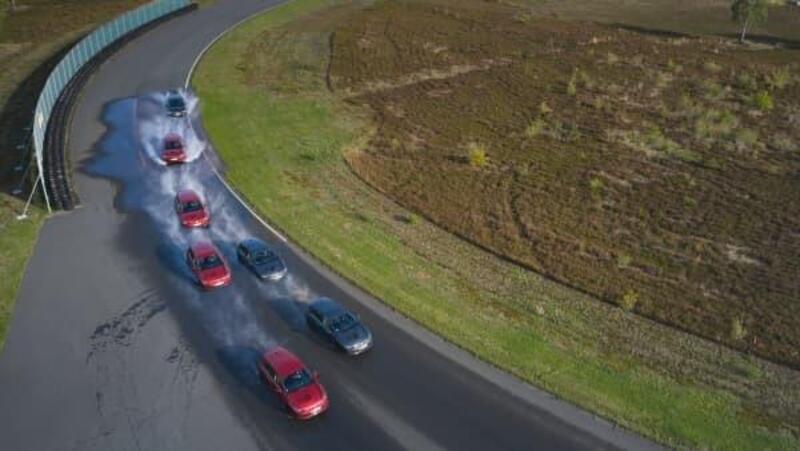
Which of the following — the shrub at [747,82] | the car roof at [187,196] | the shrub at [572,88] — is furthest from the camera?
the shrub at [747,82]

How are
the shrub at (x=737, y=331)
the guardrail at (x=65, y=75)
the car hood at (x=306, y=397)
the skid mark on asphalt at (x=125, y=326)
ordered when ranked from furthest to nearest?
the guardrail at (x=65, y=75) < the shrub at (x=737, y=331) < the skid mark on asphalt at (x=125, y=326) < the car hood at (x=306, y=397)

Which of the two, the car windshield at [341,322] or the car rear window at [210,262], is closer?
the car windshield at [341,322]

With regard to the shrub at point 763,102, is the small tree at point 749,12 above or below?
above

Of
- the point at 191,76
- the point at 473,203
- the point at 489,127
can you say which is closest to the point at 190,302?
the point at 473,203

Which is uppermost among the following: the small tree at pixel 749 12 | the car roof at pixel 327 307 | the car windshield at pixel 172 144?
the small tree at pixel 749 12

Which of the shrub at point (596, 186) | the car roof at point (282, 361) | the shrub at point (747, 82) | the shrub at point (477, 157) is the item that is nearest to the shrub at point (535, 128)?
the shrub at point (477, 157)

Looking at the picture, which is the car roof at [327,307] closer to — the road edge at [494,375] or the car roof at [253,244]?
the road edge at [494,375]

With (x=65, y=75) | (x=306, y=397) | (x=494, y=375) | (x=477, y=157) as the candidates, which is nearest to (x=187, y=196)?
(x=306, y=397)
